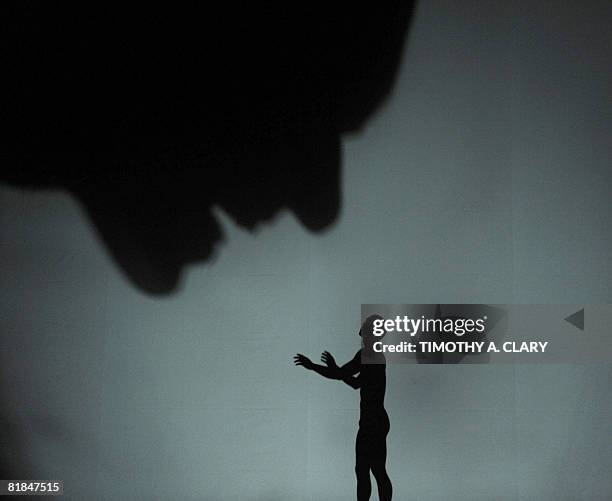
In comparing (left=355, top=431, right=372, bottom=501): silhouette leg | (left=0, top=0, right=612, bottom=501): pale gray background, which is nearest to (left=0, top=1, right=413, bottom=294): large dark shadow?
(left=0, top=0, right=612, bottom=501): pale gray background

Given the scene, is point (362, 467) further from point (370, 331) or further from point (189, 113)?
point (189, 113)

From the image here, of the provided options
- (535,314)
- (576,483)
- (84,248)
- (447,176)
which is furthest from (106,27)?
(576,483)

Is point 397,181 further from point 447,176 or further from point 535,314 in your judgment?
point 535,314

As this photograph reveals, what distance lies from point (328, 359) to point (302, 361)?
13cm

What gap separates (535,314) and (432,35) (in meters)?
1.57

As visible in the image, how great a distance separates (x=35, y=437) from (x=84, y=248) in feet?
3.38

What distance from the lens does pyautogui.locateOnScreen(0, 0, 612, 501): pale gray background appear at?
11.2 feet

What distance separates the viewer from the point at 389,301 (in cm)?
348

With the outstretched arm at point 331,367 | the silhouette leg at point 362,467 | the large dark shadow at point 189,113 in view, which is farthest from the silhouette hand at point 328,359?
the large dark shadow at point 189,113

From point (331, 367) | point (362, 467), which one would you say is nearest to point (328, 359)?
point (331, 367)

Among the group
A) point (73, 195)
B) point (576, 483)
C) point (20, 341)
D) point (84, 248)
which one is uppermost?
point (73, 195)

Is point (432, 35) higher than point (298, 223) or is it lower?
higher

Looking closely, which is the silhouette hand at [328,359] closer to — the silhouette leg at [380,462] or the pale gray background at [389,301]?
the pale gray background at [389,301]

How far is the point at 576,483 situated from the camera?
11.1ft
